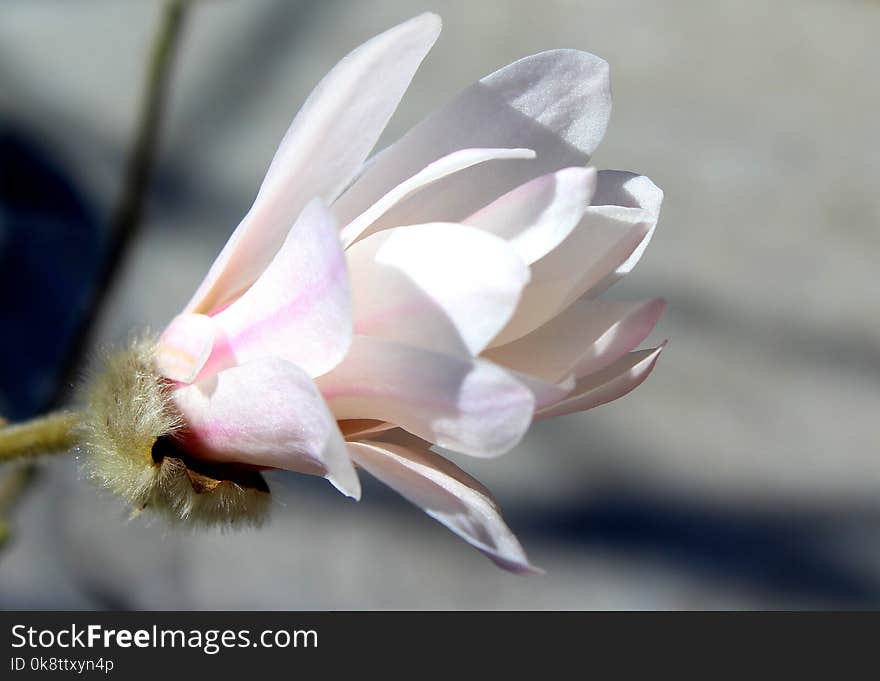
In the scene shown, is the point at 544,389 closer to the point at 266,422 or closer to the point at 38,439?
the point at 266,422

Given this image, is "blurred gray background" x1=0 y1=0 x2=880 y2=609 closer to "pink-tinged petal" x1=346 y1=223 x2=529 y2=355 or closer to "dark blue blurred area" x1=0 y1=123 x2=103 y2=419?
"dark blue blurred area" x1=0 y1=123 x2=103 y2=419

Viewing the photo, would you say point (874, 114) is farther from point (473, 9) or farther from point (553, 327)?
point (553, 327)

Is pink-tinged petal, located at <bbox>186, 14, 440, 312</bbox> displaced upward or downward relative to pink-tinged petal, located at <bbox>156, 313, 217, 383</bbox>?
upward

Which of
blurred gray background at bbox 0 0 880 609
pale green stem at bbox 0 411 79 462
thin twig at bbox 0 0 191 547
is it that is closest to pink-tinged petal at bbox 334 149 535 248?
pale green stem at bbox 0 411 79 462

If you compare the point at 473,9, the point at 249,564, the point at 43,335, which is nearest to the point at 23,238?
the point at 43,335

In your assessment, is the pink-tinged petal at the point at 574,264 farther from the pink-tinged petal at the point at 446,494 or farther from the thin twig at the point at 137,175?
the thin twig at the point at 137,175

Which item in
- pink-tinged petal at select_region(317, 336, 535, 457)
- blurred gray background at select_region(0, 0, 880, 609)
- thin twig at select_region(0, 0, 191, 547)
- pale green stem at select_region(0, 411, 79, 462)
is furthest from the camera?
blurred gray background at select_region(0, 0, 880, 609)
